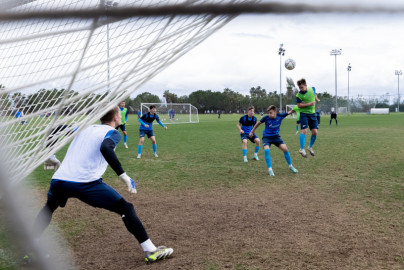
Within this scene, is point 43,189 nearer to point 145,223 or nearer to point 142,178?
point 142,178

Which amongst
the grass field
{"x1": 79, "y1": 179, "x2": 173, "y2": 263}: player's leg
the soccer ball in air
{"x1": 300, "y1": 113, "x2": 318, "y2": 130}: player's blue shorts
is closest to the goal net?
the soccer ball in air

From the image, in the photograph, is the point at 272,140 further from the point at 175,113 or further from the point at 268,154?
the point at 175,113

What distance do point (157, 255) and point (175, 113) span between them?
1510 inches

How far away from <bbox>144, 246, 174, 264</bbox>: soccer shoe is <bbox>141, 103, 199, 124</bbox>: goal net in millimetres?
34593

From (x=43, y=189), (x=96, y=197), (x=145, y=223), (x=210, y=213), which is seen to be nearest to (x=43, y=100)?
(x=96, y=197)

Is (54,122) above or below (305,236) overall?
above

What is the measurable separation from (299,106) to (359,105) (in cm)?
7681

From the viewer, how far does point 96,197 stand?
3926mm

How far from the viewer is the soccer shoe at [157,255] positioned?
13.1ft

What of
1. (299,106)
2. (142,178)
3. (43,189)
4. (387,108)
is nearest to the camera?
(43,189)

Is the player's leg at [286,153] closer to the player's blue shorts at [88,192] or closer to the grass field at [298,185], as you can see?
the grass field at [298,185]

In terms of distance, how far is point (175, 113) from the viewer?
42.1m

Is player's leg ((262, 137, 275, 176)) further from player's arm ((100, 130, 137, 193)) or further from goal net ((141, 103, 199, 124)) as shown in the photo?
goal net ((141, 103, 199, 124))

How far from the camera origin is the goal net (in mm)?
40062
